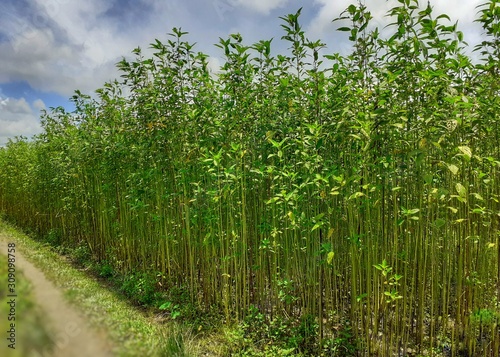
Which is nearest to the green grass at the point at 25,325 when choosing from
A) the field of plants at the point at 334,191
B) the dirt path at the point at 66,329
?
the dirt path at the point at 66,329

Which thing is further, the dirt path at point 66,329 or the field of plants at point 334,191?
the field of plants at point 334,191

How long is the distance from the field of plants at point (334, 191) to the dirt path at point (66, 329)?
2010mm

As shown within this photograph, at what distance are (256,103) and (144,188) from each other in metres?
2.14

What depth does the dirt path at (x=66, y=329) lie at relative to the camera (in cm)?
77

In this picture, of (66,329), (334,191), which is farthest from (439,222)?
(66,329)

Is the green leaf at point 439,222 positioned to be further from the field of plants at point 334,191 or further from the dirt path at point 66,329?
the dirt path at point 66,329

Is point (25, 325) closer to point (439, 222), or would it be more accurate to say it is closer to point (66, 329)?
point (66, 329)

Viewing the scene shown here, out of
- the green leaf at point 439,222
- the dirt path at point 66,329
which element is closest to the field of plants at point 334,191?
the green leaf at point 439,222

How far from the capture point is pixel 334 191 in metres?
2.88

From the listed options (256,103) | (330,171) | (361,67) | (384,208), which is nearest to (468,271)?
(384,208)

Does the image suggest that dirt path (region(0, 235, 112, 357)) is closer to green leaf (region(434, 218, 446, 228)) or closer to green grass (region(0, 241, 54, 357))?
green grass (region(0, 241, 54, 357))

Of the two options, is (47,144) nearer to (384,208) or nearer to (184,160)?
(184,160)

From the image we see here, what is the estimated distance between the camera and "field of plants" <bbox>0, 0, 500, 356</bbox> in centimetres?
262

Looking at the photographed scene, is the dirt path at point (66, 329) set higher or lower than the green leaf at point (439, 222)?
lower
